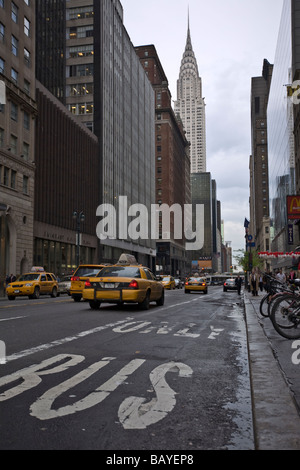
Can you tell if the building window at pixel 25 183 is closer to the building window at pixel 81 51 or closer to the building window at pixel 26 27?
the building window at pixel 26 27

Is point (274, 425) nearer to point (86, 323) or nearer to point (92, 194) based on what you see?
point (86, 323)

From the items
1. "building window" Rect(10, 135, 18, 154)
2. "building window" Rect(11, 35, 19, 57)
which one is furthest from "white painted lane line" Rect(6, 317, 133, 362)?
"building window" Rect(11, 35, 19, 57)

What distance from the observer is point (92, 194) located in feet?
204

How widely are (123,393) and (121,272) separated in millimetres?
10640

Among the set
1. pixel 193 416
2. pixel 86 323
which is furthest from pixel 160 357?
pixel 86 323

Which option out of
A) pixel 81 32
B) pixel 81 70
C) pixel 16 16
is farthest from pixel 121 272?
pixel 81 32

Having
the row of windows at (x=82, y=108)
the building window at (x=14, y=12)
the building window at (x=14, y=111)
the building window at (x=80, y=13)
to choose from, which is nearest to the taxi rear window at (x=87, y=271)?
the building window at (x=14, y=111)

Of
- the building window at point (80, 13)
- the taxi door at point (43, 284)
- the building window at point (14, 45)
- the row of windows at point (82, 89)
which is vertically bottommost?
the taxi door at point (43, 284)

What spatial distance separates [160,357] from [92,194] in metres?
56.6

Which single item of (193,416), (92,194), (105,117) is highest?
(105,117)

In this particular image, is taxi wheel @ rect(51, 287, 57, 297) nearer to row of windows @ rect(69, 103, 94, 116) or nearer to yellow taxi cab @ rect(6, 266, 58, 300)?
yellow taxi cab @ rect(6, 266, 58, 300)

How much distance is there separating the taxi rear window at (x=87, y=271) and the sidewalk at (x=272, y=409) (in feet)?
50.7

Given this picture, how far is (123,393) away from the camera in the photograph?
15.0 feet

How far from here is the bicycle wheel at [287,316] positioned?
8.95 metres
